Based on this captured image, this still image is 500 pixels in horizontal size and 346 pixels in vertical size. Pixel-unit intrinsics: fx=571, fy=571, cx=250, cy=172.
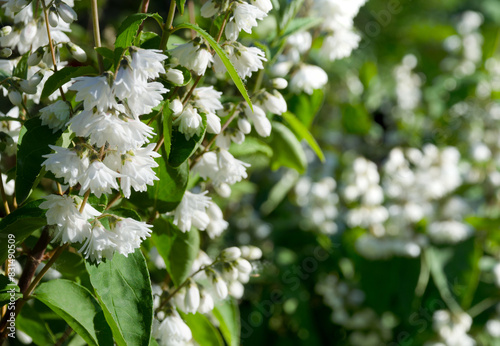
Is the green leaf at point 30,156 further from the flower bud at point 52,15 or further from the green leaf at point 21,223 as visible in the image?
the flower bud at point 52,15

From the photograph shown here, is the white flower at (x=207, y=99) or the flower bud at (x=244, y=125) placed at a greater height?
the white flower at (x=207, y=99)

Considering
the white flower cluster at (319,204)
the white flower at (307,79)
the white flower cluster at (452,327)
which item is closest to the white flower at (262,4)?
the white flower at (307,79)

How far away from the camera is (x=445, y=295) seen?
2.01 meters

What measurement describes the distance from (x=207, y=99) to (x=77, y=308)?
386 mm

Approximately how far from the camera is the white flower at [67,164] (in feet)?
2.49

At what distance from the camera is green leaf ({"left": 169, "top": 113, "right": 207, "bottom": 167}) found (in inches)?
34.5

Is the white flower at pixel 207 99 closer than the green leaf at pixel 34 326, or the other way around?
the white flower at pixel 207 99

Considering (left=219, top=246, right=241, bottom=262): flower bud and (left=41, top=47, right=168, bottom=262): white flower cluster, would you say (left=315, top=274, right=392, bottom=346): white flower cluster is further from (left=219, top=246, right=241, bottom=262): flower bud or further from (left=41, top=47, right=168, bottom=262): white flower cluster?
(left=41, top=47, right=168, bottom=262): white flower cluster

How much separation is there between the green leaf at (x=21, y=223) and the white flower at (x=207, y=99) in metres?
0.29

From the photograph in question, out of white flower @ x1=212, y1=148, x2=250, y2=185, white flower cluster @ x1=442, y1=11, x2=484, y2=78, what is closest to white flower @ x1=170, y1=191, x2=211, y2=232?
white flower @ x1=212, y1=148, x2=250, y2=185

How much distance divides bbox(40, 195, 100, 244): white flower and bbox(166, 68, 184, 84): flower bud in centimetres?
23

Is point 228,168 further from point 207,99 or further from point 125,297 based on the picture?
point 125,297

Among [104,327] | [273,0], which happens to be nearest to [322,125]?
[273,0]

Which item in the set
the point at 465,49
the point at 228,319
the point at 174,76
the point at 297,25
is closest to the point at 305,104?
the point at 297,25
